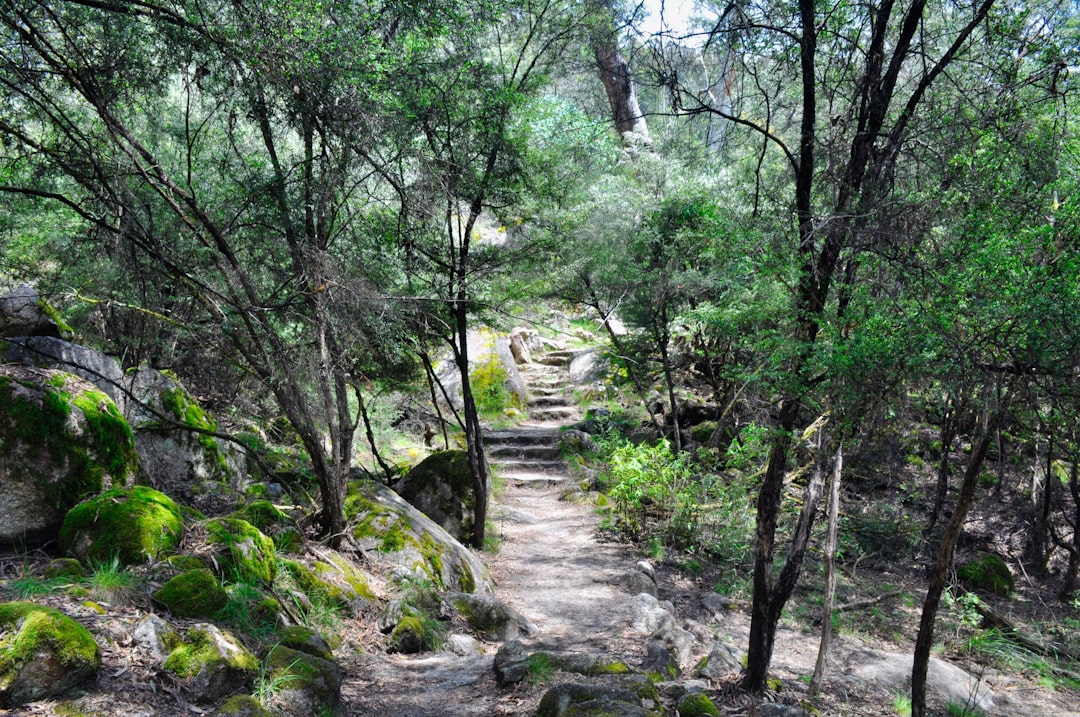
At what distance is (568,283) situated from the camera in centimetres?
1223

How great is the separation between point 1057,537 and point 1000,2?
A: 8781 millimetres

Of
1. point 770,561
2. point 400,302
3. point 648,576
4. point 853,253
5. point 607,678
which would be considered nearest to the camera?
point 607,678

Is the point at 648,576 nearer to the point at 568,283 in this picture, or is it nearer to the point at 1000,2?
the point at 568,283

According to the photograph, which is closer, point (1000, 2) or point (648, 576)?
point (1000, 2)

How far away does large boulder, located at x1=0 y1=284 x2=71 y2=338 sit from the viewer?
5.16m

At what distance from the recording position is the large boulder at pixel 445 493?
8.84 m

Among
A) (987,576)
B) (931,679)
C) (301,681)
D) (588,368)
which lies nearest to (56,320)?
(301,681)

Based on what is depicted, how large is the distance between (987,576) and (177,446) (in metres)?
10.5

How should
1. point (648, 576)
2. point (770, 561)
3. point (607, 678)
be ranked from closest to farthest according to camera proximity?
point (607, 678) < point (770, 561) < point (648, 576)

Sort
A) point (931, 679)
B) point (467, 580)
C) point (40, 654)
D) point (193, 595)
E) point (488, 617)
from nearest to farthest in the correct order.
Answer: point (40, 654), point (193, 595), point (488, 617), point (931, 679), point (467, 580)

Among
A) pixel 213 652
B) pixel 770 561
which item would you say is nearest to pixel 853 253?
pixel 770 561

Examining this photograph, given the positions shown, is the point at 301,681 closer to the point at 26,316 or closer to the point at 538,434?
the point at 26,316

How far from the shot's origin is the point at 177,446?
6582mm

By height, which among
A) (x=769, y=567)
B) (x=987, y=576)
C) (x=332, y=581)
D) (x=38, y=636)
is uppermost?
(x=38, y=636)
